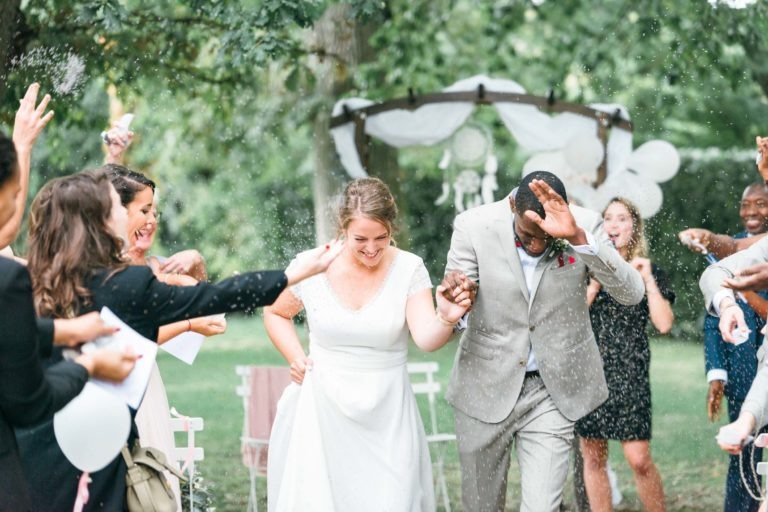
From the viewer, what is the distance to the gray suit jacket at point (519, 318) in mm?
5320

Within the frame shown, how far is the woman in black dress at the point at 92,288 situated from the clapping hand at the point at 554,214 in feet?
4.71

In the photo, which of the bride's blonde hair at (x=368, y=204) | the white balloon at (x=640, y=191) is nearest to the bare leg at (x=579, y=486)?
the bride's blonde hair at (x=368, y=204)

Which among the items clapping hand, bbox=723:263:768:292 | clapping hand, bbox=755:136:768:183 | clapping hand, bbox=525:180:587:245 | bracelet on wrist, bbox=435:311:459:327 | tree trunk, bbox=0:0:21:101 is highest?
tree trunk, bbox=0:0:21:101

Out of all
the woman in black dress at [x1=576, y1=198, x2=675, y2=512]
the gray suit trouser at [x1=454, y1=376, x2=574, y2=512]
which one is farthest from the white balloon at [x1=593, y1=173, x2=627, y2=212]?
the gray suit trouser at [x1=454, y1=376, x2=574, y2=512]

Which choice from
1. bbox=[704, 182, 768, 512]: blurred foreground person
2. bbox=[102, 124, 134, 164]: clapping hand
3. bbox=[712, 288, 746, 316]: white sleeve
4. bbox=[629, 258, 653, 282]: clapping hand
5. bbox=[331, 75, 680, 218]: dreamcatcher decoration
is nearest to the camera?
bbox=[712, 288, 746, 316]: white sleeve

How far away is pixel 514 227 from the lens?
5.36 meters

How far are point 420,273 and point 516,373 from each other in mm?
617

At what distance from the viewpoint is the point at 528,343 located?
Result: 534cm

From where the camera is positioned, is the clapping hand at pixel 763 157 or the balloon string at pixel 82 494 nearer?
the balloon string at pixel 82 494

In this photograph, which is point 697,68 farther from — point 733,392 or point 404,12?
point 733,392

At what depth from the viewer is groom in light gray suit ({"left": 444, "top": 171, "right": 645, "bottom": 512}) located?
5305 millimetres

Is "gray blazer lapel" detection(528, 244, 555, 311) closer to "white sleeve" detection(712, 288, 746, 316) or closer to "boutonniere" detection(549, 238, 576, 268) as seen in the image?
"boutonniere" detection(549, 238, 576, 268)

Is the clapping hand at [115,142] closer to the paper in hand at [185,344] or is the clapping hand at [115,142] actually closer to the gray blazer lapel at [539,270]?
the paper in hand at [185,344]

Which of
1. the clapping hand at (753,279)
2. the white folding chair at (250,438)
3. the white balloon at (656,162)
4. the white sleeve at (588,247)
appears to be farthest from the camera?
the white balloon at (656,162)
